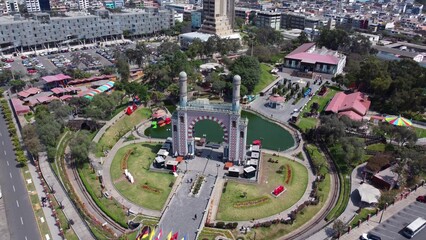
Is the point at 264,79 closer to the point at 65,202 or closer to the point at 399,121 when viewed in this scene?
the point at 399,121

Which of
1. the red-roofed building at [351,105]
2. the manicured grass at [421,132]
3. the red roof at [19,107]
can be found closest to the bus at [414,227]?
the red-roofed building at [351,105]

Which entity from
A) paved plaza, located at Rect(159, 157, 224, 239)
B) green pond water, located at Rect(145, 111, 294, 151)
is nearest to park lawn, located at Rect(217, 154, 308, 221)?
paved plaza, located at Rect(159, 157, 224, 239)

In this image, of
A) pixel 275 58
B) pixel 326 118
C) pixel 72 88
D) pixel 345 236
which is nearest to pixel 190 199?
pixel 345 236

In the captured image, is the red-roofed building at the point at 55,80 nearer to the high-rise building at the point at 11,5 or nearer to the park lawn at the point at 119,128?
the park lawn at the point at 119,128

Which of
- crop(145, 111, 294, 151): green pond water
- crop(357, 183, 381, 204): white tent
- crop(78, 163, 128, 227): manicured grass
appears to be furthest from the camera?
crop(145, 111, 294, 151): green pond water

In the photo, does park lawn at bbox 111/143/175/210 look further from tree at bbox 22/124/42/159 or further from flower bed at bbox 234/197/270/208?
tree at bbox 22/124/42/159

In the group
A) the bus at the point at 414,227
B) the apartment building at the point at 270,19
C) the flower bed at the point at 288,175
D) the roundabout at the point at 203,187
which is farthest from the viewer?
the apartment building at the point at 270,19
